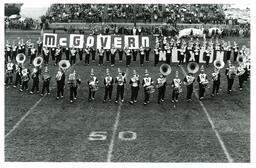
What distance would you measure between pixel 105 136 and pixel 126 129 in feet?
2.64

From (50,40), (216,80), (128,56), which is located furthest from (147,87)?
(50,40)

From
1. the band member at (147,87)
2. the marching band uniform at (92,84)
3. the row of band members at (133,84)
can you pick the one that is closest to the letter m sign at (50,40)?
the row of band members at (133,84)

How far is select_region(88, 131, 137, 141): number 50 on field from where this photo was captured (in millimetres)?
11172

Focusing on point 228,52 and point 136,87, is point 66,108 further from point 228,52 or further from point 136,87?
point 228,52

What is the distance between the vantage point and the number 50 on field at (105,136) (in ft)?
36.7

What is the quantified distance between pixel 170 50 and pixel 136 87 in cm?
851

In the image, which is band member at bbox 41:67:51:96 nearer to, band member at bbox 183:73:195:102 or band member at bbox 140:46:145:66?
band member at bbox 183:73:195:102

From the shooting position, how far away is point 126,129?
11984 mm

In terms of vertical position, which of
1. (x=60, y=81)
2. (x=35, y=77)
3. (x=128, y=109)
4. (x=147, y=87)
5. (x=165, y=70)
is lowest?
(x=128, y=109)

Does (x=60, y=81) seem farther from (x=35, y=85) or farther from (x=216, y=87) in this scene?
(x=216, y=87)

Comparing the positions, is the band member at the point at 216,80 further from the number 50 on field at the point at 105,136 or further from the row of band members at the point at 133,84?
the number 50 on field at the point at 105,136

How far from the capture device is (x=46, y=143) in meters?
10.8

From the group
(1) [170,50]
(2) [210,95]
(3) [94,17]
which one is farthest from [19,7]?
(2) [210,95]

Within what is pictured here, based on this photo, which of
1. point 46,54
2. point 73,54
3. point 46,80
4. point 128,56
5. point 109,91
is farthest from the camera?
point 73,54
